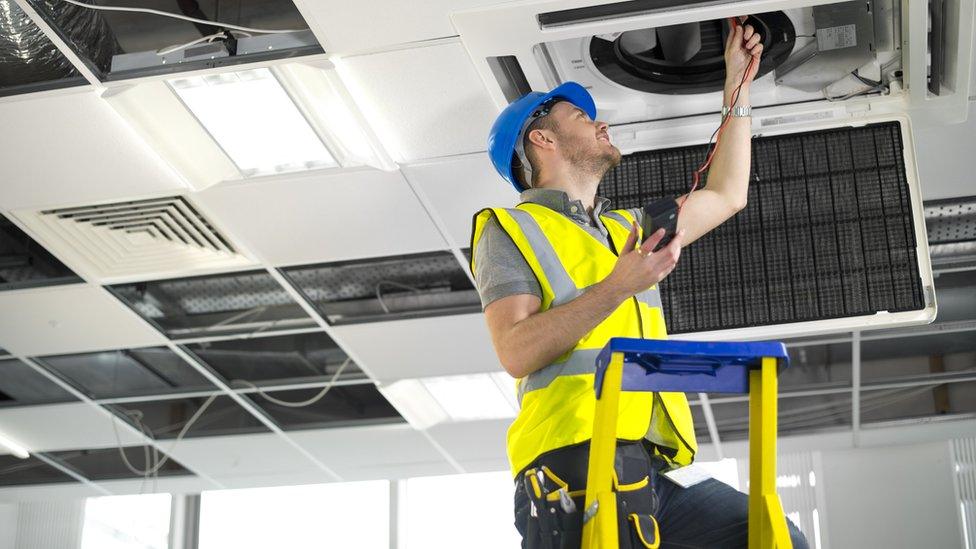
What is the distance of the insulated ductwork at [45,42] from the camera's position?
3.20 metres

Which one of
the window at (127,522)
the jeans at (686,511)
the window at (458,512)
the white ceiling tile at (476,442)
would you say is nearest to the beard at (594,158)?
the jeans at (686,511)

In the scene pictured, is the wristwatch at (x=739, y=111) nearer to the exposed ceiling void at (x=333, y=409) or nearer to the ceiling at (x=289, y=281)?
the ceiling at (x=289, y=281)

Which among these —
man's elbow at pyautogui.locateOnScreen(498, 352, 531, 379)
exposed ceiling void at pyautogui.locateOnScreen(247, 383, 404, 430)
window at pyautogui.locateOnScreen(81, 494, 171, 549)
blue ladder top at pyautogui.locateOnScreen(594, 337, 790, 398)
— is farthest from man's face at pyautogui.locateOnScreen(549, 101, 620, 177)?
window at pyautogui.locateOnScreen(81, 494, 171, 549)

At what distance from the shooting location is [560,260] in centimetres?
216

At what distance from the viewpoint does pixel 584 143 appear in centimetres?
254

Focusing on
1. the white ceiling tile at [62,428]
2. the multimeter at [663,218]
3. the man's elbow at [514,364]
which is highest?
the white ceiling tile at [62,428]

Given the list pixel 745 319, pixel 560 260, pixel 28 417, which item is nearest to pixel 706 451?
pixel 745 319

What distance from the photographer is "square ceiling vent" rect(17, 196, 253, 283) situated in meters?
4.04

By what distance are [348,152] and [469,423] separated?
7.85ft

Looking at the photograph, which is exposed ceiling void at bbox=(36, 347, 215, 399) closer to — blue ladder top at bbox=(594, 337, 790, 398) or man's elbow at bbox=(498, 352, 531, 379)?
man's elbow at bbox=(498, 352, 531, 379)

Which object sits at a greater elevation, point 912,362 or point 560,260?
point 912,362

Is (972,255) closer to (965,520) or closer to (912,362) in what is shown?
(912,362)

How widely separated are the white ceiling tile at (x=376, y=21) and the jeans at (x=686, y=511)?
54.0 inches

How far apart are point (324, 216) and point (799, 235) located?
169 centimetres
